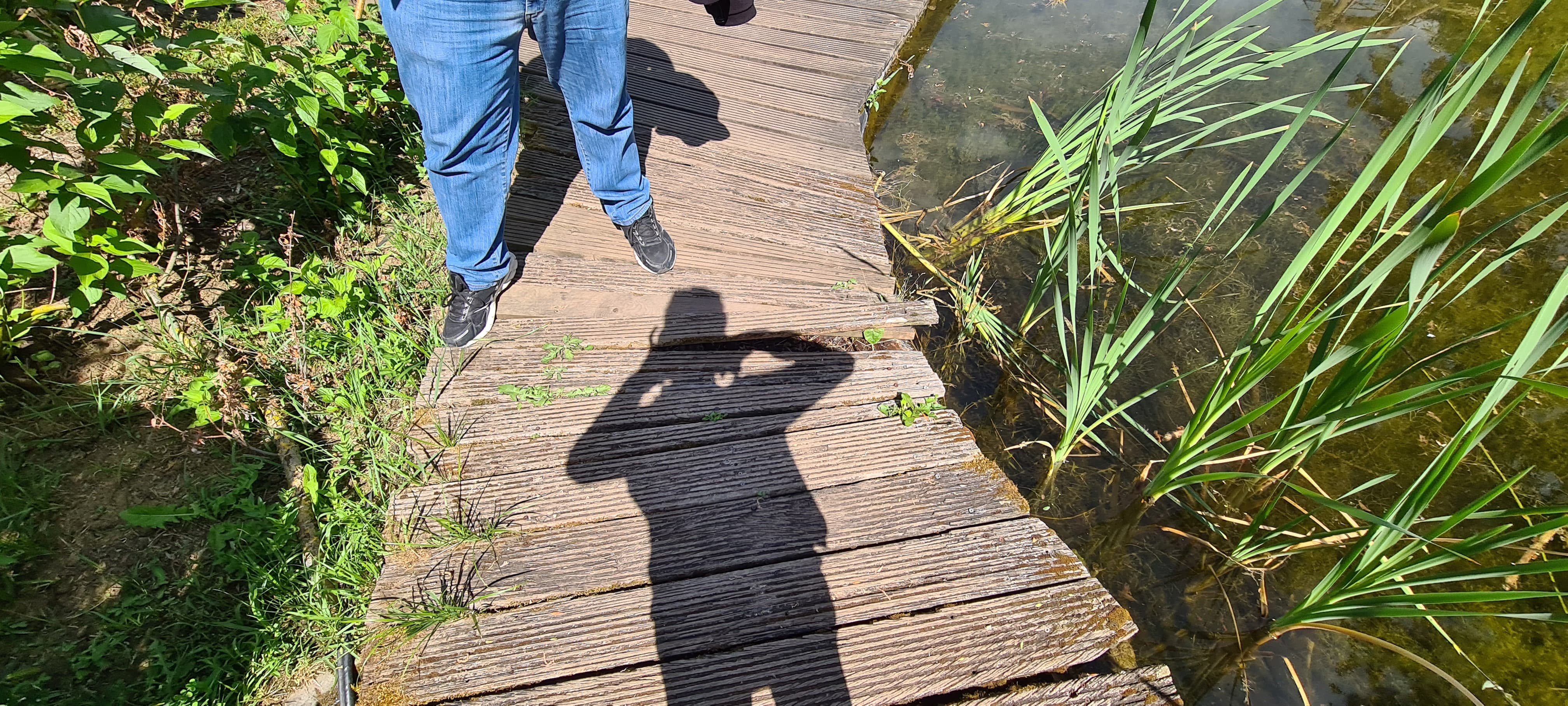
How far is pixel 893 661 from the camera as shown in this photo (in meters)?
1.60

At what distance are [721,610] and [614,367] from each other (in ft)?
2.69

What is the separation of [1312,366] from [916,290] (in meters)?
1.55

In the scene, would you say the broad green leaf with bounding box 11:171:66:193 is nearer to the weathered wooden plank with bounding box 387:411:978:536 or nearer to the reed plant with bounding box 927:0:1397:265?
the weathered wooden plank with bounding box 387:411:978:536

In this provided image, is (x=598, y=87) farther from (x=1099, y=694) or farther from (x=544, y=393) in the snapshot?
(x=1099, y=694)

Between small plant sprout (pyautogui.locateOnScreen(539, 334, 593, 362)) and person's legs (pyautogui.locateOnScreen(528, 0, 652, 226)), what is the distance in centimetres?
50

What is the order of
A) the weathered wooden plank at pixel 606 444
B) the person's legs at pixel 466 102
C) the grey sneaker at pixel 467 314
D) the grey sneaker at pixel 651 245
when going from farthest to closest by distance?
the grey sneaker at pixel 651 245
the grey sneaker at pixel 467 314
the weathered wooden plank at pixel 606 444
the person's legs at pixel 466 102

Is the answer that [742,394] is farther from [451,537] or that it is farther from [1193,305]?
[1193,305]

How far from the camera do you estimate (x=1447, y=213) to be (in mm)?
1074

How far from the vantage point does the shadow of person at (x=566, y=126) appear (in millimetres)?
2668

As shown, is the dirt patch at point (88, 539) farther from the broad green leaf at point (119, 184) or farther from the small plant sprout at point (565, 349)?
the small plant sprout at point (565, 349)

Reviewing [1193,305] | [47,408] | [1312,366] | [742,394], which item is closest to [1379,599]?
[1312,366]

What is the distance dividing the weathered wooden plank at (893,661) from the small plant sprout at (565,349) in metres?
0.95

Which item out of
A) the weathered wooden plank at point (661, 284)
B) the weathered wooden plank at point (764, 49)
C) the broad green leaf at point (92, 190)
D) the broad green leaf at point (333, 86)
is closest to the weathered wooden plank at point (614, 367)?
the weathered wooden plank at point (661, 284)

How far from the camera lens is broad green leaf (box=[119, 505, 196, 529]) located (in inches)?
67.6
